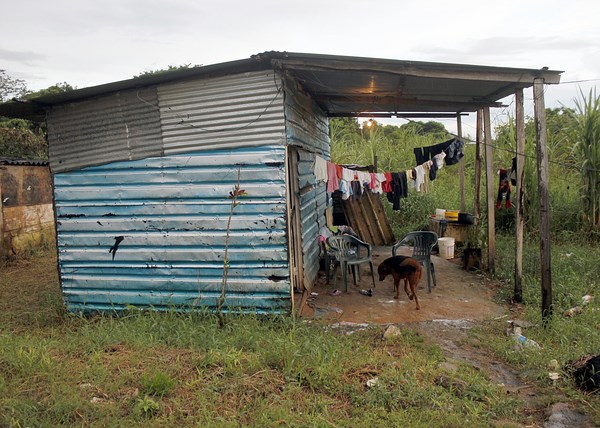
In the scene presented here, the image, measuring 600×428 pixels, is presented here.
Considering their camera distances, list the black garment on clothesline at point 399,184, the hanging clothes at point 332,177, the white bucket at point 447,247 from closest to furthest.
Result: the hanging clothes at point 332,177 < the black garment on clothesline at point 399,184 < the white bucket at point 447,247

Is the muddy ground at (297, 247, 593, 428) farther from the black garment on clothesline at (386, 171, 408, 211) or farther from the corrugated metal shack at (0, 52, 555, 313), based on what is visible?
the black garment on clothesline at (386, 171, 408, 211)

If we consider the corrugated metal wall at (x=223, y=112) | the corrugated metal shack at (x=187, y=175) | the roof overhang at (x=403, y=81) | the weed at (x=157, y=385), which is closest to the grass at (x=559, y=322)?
the corrugated metal shack at (x=187, y=175)

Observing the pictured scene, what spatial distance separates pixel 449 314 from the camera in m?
5.89

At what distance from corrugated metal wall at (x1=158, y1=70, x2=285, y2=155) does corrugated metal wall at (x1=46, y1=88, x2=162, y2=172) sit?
23cm

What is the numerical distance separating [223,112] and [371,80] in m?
2.20

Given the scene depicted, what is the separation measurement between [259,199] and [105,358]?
241 centimetres

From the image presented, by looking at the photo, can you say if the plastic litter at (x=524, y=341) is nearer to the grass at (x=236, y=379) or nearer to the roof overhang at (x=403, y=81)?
the grass at (x=236, y=379)

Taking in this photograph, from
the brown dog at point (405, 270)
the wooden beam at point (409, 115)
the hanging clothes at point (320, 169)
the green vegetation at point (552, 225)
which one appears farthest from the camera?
the wooden beam at point (409, 115)

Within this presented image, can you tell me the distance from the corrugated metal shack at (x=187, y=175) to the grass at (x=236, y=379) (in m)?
0.72

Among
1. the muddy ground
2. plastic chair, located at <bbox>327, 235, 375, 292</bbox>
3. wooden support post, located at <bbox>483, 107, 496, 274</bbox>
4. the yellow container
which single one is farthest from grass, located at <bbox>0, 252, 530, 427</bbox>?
the yellow container

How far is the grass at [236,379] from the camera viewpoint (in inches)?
132

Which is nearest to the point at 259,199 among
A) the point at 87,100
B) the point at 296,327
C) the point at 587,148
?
the point at 296,327

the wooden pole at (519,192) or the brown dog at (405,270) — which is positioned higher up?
the wooden pole at (519,192)

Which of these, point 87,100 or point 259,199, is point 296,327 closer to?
point 259,199
